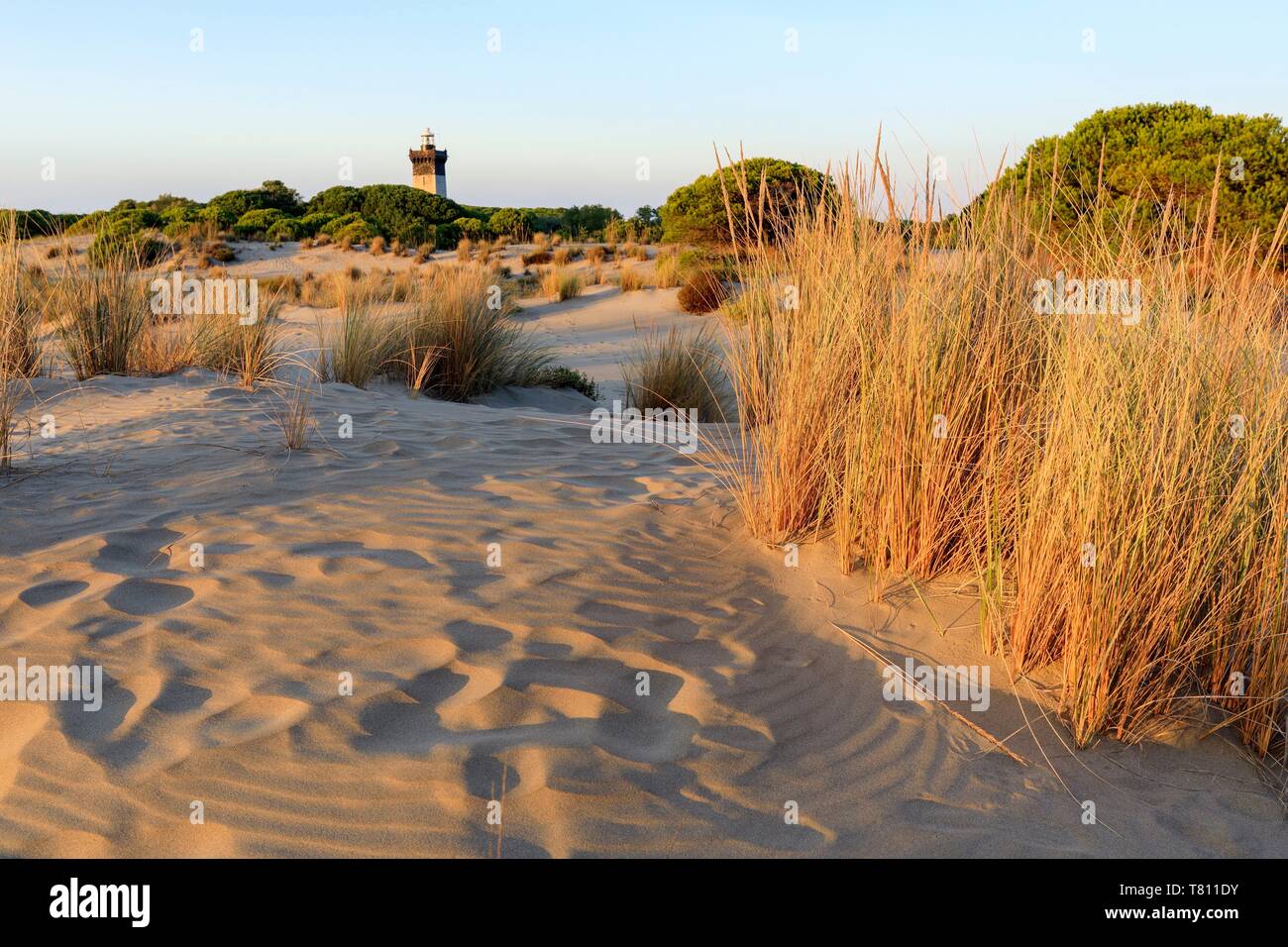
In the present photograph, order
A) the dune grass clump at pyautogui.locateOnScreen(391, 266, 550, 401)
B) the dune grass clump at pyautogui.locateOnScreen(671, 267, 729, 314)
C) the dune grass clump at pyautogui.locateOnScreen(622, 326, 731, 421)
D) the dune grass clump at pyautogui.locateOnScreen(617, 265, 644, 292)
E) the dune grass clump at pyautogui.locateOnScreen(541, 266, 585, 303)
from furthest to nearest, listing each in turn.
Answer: the dune grass clump at pyautogui.locateOnScreen(617, 265, 644, 292)
the dune grass clump at pyautogui.locateOnScreen(541, 266, 585, 303)
the dune grass clump at pyautogui.locateOnScreen(671, 267, 729, 314)
the dune grass clump at pyautogui.locateOnScreen(622, 326, 731, 421)
the dune grass clump at pyautogui.locateOnScreen(391, 266, 550, 401)

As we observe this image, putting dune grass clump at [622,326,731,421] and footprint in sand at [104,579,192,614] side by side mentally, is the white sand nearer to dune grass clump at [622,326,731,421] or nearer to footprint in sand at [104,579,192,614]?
footprint in sand at [104,579,192,614]

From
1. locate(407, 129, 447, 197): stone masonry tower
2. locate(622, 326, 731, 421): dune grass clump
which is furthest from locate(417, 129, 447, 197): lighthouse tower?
locate(622, 326, 731, 421): dune grass clump

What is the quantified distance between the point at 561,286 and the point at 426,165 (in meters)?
29.4

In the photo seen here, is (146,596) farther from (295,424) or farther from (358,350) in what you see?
(358,350)

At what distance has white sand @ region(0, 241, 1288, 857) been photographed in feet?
7.18

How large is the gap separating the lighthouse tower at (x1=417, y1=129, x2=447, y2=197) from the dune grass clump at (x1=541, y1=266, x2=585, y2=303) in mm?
27918

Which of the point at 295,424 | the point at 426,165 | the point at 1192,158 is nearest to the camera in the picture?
the point at 295,424

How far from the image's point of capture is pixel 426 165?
4309cm

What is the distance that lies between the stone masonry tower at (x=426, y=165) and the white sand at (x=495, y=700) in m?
41.6

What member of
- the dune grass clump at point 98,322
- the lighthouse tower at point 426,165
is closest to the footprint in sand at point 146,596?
the dune grass clump at point 98,322

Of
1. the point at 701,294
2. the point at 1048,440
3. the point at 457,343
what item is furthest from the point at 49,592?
the point at 701,294
